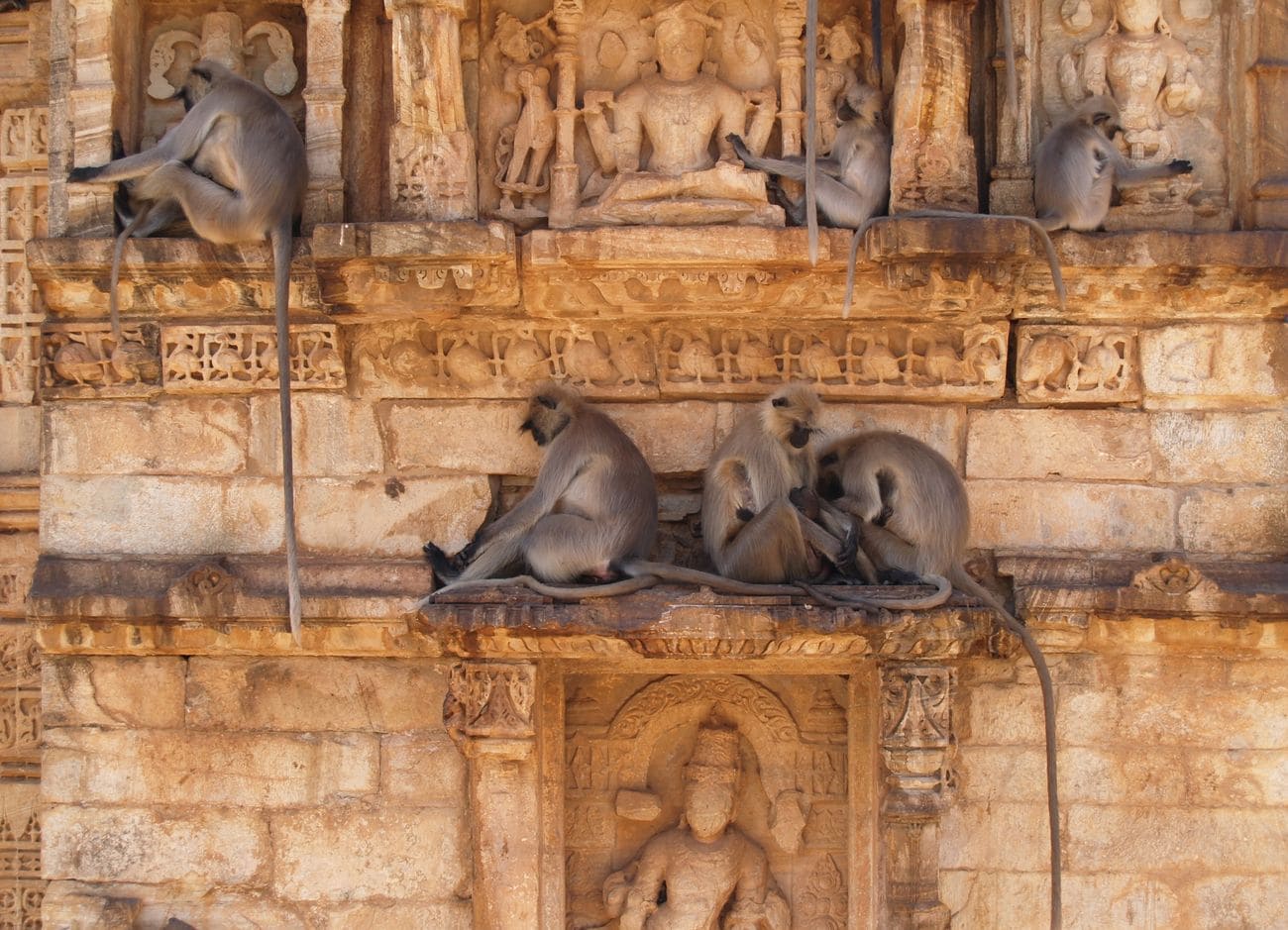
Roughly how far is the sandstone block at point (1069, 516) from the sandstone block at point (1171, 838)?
3.58ft

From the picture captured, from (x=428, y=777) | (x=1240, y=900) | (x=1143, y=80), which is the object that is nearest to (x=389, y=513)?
(x=428, y=777)

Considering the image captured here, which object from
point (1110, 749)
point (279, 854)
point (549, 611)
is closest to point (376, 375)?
point (549, 611)

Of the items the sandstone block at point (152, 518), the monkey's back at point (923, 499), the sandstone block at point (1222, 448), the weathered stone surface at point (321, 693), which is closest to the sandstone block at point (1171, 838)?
the monkey's back at point (923, 499)

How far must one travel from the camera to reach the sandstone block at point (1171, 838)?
6715 mm

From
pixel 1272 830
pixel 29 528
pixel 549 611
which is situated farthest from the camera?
pixel 29 528

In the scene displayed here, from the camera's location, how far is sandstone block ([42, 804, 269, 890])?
22.3ft

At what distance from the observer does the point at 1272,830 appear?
22.0 ft

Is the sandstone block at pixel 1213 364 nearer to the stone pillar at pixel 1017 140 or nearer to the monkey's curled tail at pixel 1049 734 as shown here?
the stone pillar at pixel 1017 140

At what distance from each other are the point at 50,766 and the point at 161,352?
179cm

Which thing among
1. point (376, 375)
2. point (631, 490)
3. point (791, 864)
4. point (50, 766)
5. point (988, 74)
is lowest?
point (791, 864)

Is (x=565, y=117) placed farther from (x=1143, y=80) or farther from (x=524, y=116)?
(x=1143, y=80)

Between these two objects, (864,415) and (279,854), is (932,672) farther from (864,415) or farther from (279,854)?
(279,854)

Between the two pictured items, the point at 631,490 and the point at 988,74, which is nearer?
the point at 631,490

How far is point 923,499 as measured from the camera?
21.4 feet
